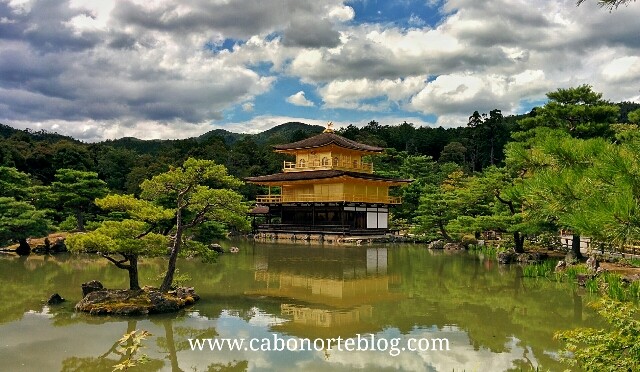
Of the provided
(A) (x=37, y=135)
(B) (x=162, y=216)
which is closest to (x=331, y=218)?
(B) (x=162, y=216)

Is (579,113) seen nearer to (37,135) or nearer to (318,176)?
(318,176)

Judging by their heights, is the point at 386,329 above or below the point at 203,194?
below

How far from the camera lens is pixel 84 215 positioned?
80.2 ft

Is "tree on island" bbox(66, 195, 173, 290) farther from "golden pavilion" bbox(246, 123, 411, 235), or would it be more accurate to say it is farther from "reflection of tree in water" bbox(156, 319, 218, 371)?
"golden pavilion" bbox(246, 123, 411, 235)

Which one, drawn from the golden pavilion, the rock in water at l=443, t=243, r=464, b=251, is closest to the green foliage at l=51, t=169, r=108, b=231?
the golden pavilion

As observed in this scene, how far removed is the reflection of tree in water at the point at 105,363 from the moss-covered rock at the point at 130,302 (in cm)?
209

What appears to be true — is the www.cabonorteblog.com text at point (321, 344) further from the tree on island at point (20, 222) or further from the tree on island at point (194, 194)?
the tree on island at point (20, 222)

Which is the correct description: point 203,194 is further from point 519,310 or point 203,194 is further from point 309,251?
point 309,251

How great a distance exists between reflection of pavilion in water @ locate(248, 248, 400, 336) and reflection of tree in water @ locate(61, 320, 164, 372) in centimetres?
232

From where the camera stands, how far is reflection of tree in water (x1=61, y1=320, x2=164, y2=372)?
247 inches

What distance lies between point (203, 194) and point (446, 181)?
25.7 metres

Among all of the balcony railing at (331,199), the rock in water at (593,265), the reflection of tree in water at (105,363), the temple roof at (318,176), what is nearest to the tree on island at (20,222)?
the reflection of tree in water at (105,363)

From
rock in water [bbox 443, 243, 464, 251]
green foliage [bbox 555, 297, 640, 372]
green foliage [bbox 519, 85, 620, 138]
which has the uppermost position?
Result: green foliage [bbox 519, 85, 620, 138]

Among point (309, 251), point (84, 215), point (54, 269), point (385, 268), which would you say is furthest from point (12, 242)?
point (385, 268)
